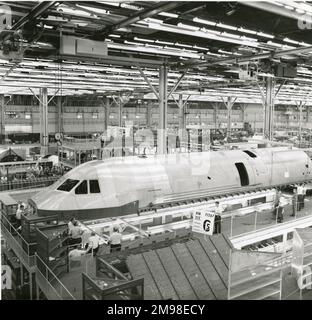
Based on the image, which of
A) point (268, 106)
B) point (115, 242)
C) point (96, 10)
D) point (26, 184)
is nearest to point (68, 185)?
point (115, 242)

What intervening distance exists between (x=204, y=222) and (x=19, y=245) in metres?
6.36

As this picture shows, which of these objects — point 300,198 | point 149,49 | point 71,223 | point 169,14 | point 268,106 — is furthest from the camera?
point 268,106

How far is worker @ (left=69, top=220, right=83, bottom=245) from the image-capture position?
12711 mm

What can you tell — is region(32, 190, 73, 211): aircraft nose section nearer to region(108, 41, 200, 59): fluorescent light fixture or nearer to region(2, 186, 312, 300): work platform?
region(2, 186, 312, 300): work platform

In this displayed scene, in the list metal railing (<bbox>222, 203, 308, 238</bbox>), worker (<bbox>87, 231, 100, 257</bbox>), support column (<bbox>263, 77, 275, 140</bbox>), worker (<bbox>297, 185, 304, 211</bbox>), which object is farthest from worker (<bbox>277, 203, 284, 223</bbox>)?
support column (<bbox>263, 77, 275, 140</bbox>)

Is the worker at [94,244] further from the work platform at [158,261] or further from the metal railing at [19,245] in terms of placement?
the metal railing at [19,245]

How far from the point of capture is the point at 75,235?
12.9 m

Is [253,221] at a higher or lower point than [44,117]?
lower

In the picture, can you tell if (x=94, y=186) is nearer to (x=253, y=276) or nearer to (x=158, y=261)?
(x=158, y=261)

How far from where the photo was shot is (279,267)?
10922 mm

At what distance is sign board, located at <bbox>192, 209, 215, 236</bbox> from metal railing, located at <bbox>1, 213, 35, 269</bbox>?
5513 mm
